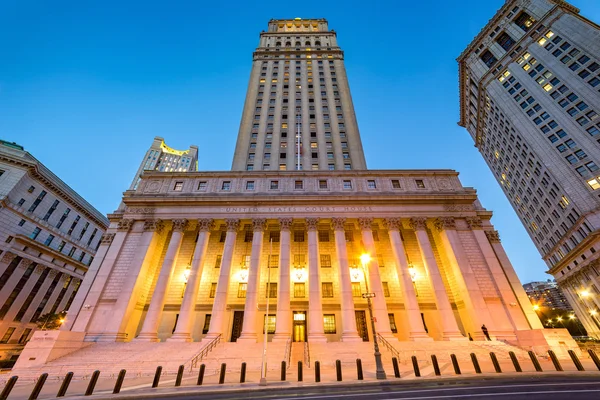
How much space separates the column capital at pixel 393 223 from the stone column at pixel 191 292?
69.3 ft

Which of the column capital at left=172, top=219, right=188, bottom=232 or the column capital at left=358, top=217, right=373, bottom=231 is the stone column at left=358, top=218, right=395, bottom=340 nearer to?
the column capital at left=358, top=217, right=373, bottom=231

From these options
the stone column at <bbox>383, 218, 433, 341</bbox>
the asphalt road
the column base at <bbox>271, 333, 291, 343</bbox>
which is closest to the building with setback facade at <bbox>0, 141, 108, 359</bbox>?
the column base at <bbox>271, 333, 291, 343</bbox>

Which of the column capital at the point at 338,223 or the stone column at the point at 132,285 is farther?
the column capital at the point at 338,223

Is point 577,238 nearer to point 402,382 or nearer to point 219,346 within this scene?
point 402,382

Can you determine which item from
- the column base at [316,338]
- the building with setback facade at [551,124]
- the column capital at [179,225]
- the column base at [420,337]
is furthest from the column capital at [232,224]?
the building with setback facade at [551,124]

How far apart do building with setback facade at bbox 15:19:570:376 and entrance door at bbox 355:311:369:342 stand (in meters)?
0.14

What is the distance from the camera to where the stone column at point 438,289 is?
2411 centimetres

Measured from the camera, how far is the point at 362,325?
28.5 meters

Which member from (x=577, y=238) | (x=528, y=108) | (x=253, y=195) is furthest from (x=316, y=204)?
(x=528, y=108)

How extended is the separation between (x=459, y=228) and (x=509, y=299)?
8344 mm

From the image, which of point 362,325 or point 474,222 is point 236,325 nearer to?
point 362,325

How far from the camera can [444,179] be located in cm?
3400

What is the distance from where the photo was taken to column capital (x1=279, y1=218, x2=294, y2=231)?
98.5ft

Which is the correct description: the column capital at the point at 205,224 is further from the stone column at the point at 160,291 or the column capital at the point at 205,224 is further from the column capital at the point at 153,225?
the column capital at the point at 153,225
